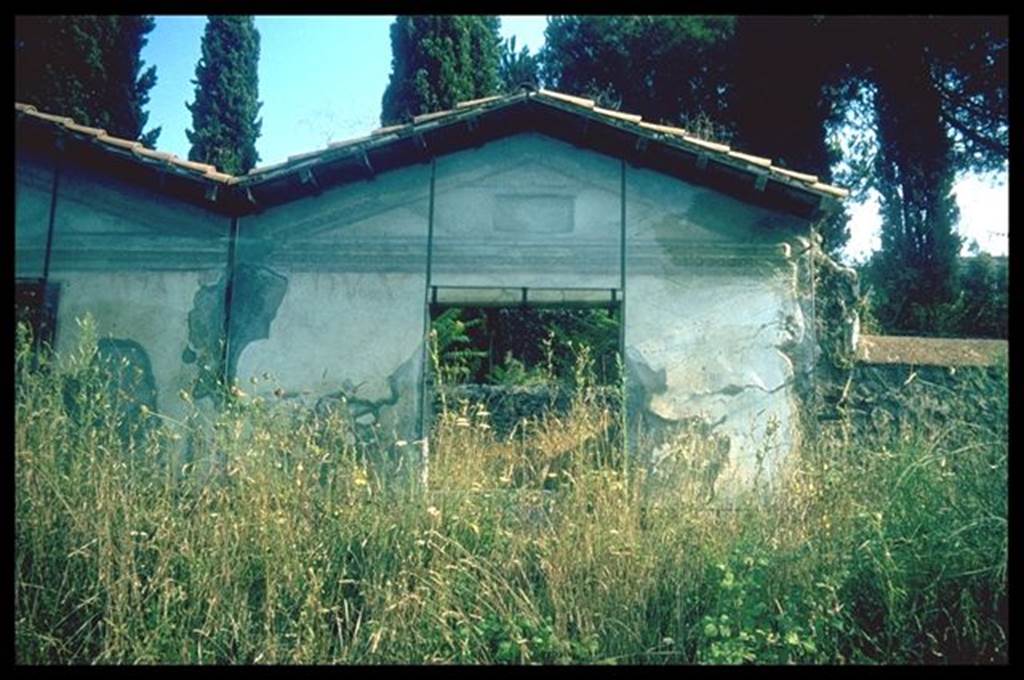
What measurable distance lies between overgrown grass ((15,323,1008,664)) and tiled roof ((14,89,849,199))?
225 centimetres

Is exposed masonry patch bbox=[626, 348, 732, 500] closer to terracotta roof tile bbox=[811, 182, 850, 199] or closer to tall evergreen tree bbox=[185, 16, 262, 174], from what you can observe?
terracotta roof tile bbox=[811, 182, 850, 199]

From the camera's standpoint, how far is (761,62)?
5.48 metres

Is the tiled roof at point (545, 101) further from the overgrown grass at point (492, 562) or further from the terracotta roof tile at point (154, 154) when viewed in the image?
the overgrown grass at point (492, 562)

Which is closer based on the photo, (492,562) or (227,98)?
(492,562)

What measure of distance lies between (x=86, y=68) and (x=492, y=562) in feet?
12.5

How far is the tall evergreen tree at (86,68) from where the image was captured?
143 inches

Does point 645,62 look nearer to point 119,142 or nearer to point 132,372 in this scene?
point 119,142

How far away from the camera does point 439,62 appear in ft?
33.2

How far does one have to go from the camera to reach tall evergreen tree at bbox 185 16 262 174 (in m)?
4.96

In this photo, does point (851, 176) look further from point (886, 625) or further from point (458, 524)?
point (458, 524)

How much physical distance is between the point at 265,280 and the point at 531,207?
2.43 meters

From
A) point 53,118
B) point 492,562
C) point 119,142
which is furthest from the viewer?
point 119,142

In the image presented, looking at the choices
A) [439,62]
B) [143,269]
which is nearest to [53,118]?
[143,269]

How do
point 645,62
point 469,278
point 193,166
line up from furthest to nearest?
point 645,62 → point 469,278 → point 193,166
